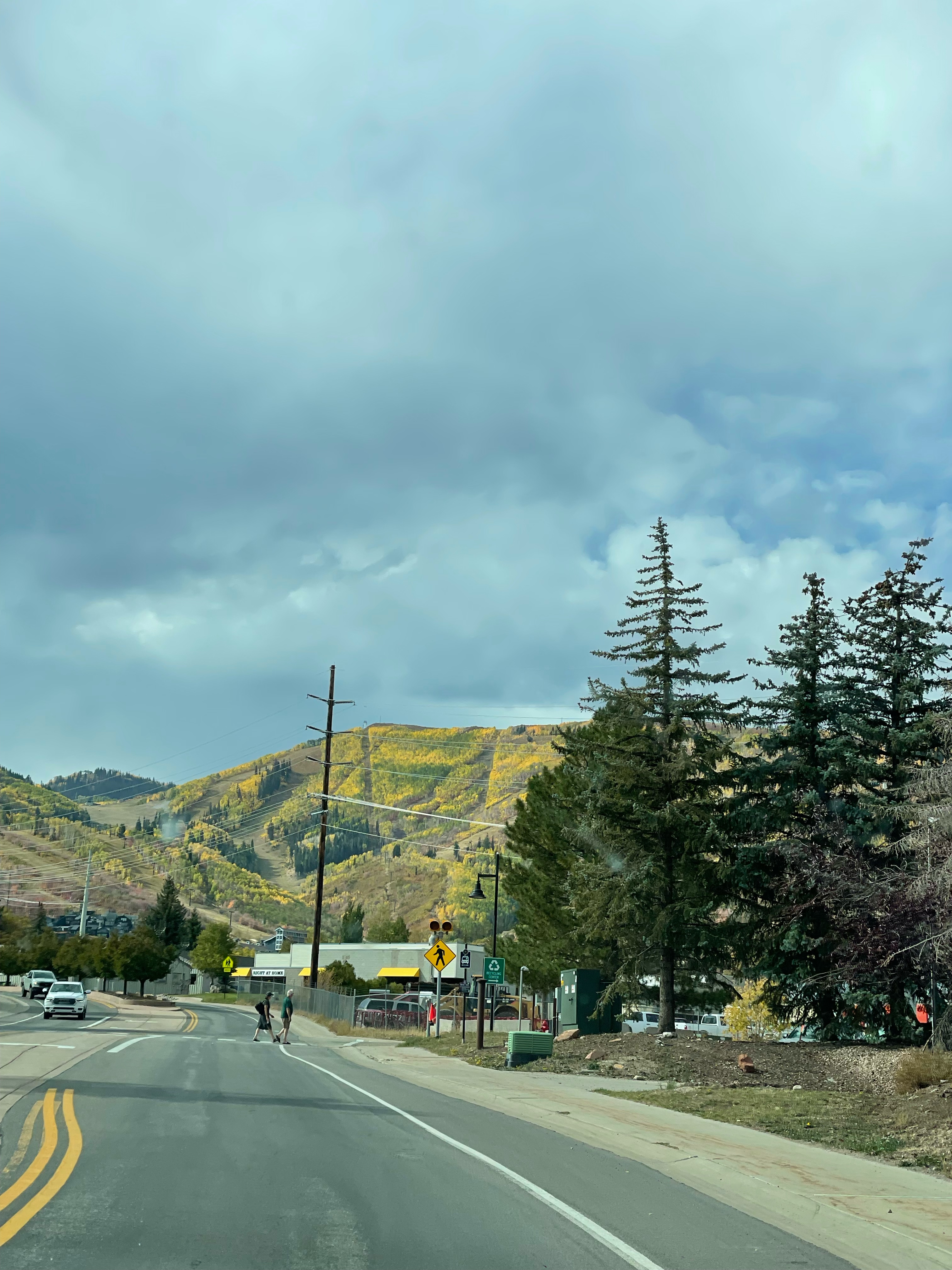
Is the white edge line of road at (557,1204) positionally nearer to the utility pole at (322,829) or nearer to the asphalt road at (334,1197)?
the asphalt road at (334,1197)

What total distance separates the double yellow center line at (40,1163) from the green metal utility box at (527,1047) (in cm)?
1294

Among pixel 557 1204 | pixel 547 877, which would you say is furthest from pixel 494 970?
pixel 557 1204

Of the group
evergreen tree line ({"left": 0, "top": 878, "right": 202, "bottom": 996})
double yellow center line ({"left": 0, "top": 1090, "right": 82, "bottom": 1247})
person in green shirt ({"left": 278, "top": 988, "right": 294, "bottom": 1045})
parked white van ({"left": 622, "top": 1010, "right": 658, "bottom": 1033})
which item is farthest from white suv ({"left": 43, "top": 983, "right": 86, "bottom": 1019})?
evergreen tree line ({"left": 0, "top": 878, "right": 202, "bottom": 996})

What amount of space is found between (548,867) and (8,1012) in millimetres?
26700

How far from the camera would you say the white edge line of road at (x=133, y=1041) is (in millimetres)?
25094

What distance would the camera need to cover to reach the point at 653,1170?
1130 cm

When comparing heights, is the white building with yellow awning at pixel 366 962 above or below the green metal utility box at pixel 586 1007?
below

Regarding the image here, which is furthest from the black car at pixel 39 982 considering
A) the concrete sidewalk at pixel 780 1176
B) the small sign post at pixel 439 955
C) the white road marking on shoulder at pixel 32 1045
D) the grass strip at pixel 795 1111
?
the grass strip at pixel 795 1111

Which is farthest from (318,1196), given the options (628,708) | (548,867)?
(548,867)

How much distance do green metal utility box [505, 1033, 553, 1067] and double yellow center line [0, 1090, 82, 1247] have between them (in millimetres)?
12935

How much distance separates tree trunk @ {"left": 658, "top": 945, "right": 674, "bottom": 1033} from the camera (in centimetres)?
2645

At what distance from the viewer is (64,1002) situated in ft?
148

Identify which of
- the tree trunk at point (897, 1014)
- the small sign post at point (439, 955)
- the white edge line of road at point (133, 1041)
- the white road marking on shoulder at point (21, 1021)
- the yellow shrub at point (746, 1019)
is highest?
the small sign post at point (439, 955)

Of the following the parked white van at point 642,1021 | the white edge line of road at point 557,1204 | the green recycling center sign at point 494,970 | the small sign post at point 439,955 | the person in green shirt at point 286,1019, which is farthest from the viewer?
the parked white van at point 642,1021
